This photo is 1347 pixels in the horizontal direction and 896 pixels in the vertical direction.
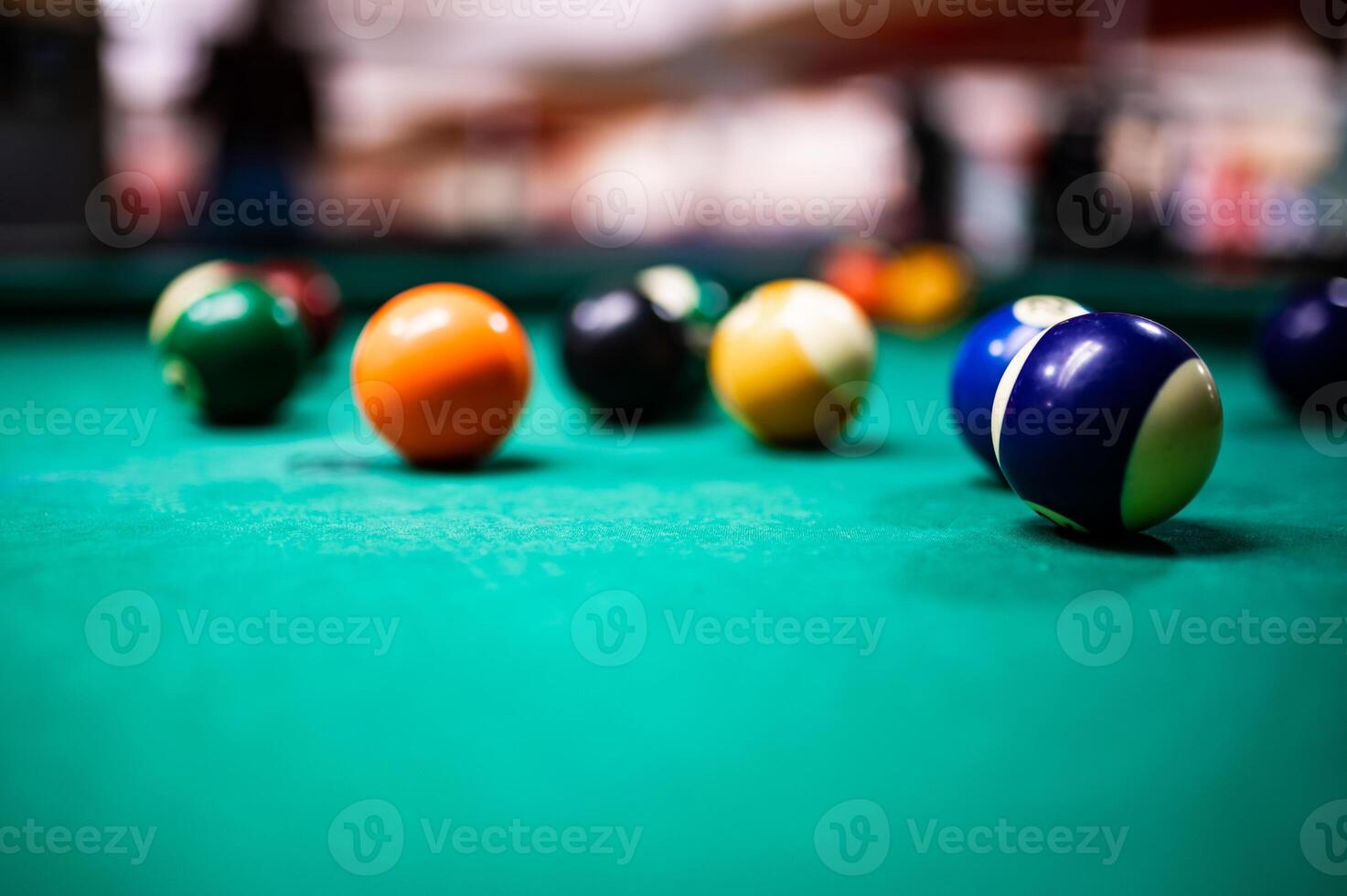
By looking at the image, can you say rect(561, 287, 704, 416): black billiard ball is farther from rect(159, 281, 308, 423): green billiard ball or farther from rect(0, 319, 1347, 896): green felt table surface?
rect(0, 319, 1347, 896): green felt table surface

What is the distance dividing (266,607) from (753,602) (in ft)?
2.17

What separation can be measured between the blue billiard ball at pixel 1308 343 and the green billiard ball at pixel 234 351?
2760 mm

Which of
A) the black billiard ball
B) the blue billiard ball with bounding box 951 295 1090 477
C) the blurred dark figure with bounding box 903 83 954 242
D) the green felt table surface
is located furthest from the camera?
the blurred dark figure with bounding box 903 83 954 242

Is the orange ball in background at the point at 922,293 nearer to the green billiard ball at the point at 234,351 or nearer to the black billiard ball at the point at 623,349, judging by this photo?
the black billiard ball at the point at 623,349

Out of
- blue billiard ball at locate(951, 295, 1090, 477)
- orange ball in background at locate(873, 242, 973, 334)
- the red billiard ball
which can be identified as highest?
blue billiard ball at locate(951, 295, 1090, 477)

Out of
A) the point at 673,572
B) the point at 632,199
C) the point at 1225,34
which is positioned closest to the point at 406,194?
the point at 632,199

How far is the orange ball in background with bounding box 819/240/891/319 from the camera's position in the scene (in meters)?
6.20

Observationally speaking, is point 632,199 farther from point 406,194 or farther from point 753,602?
point 753,602

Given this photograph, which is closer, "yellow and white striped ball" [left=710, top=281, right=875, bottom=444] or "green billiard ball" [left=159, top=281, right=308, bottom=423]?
"yellow and white striped ball" [left=710, top=281, right=875, bottom=444]

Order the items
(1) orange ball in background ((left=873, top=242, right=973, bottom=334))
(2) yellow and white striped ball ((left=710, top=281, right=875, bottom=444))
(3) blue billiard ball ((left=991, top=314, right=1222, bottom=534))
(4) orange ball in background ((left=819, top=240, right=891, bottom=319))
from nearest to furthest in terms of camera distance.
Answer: (3) blue billiard ball ((left=991, top=314, right=1222, bottom=534)), (2) yellow and white striped ball ((left=710, top=281, right=875, bottom=444)), (1) orange ball in background ((left=873, top=242, right=973, bottom=334)), (4) orange ball in background ((left=819, top=240, right=891, bottom=319))

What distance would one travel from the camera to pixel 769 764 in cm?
133

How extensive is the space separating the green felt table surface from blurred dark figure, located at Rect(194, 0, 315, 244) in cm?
549

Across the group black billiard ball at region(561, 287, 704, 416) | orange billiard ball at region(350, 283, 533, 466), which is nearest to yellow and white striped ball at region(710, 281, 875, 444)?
black billiard ball at region(561, 287, 704, 416)

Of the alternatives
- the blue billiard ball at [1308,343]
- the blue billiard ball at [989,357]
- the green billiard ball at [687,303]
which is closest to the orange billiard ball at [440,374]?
the green billiard ball at [687,303]
